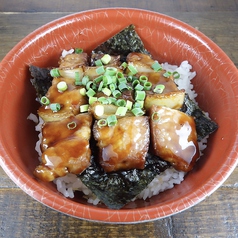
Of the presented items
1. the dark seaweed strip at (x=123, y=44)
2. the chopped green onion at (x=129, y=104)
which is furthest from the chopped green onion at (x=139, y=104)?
the dark seaweed strip at (x=123, y=44)

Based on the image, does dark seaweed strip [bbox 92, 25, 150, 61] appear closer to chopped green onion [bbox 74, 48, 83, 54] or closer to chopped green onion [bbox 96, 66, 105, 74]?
chopped green onion [bbox 74, 48, 83, 54]

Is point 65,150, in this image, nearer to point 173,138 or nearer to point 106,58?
point 173,138

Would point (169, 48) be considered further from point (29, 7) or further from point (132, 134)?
point (29, 7)

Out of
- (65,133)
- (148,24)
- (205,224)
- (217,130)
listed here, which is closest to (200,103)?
(217,130)

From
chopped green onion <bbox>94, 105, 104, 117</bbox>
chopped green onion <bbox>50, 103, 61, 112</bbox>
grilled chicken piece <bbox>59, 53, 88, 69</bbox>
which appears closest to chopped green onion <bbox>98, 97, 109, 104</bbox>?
chopped green onion <bbox>94, 105, 104, 117</bbox>

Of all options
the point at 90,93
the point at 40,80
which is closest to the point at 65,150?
the point at 90,93
